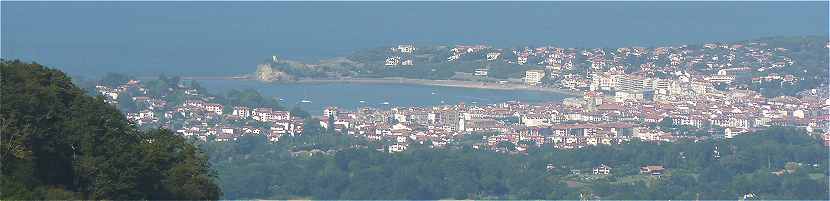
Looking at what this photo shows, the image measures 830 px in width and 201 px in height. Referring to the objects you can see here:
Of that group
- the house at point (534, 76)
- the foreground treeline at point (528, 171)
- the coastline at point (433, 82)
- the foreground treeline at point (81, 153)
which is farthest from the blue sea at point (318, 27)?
the foreground treeline at point (81, 153)

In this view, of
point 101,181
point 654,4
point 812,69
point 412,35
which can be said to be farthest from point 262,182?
point 654,4

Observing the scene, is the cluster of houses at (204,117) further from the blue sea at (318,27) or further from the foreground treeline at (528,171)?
the blue sea at (318,27)

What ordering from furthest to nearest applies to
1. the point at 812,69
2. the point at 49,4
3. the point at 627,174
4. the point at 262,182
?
1. the point at 49,4
2. the point at 812,69
3. the point at 627,174
4. the point at 262,182

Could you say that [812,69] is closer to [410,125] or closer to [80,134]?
[410,125]

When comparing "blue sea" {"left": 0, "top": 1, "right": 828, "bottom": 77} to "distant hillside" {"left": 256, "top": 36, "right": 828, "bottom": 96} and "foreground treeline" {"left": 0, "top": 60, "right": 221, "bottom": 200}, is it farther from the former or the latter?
"foreground treeline" {"left": 0, "top": 60, "right": 221, "bottom": 200}

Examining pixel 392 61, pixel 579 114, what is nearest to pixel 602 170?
pixel 579 114

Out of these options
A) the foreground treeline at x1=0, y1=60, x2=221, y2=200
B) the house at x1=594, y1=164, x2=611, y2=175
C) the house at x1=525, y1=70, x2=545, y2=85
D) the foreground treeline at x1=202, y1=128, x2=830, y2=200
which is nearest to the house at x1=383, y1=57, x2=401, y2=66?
the house at x1=525, y1=70, x2=545, y2=85
